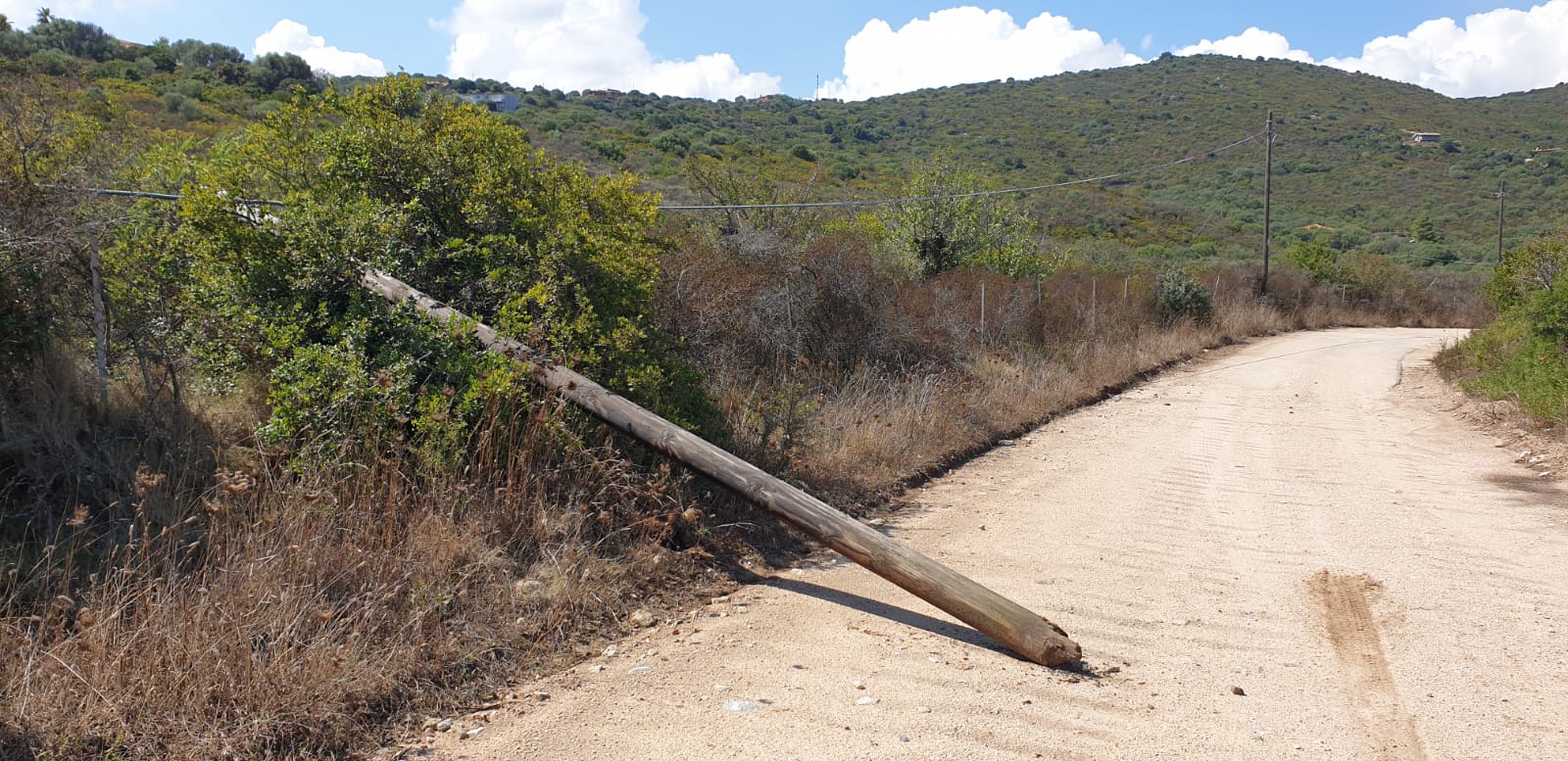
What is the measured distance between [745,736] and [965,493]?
5.08 metres

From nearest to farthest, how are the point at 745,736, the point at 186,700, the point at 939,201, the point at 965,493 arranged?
the point at 186,700
the point at 745,736
the point at 965,493
the point at 939,201

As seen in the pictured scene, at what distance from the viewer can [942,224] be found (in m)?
18.0

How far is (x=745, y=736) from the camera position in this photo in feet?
13.6

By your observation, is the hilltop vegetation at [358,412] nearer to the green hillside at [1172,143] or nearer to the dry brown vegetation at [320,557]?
the dry brown vegetation at [320,557]

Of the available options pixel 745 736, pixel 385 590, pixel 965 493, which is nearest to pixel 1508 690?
pixel 745 736

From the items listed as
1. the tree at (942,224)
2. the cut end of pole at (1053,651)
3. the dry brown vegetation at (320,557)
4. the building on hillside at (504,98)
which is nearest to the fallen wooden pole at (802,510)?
the cut end of pole at (1053,651)

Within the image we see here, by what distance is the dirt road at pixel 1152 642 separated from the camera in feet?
13.6

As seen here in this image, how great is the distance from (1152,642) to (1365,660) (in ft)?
3.30

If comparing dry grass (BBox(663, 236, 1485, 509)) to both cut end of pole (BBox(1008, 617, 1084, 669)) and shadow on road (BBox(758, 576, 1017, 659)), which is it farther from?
cut end of pole (BBox(1008, 617, 1084, 669))

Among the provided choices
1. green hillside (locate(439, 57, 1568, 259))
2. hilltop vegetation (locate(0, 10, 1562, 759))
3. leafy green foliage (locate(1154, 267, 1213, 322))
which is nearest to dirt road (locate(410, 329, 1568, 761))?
hilltop vegetation (locate(0, 10, 1562, 759))

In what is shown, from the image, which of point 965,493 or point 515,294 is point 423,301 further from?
point 965,493

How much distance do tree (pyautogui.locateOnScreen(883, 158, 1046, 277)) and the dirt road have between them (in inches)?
351

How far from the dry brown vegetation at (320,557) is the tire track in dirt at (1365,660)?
3.32 metres

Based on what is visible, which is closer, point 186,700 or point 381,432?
point 186,700
